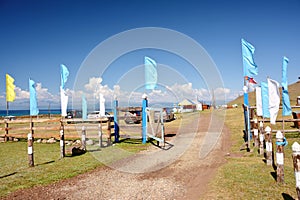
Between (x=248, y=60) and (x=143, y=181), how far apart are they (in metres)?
8.75

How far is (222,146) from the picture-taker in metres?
11.0

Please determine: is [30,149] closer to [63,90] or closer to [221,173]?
[221,173]

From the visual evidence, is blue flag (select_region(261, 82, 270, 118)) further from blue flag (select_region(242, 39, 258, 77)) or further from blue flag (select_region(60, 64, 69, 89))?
blue flag (select_region(60, 64, 69, 89))

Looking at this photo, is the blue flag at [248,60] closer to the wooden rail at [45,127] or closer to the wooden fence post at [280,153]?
the wooden fence post at [280,153]

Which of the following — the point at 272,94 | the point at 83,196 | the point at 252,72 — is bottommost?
the point at 83,196

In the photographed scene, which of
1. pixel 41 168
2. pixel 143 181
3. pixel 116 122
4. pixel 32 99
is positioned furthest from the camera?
pixel 32 99

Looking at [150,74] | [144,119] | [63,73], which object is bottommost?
[144,119]

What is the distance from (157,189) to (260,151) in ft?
15.7

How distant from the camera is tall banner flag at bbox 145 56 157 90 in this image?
13953mm

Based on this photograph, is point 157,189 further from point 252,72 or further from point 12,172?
point 252,72

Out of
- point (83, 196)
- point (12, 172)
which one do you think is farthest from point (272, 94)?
point (12, 172)

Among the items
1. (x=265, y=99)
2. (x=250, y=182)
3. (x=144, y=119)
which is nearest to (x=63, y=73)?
(x=144, y=119)

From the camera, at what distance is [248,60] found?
12.0 metres

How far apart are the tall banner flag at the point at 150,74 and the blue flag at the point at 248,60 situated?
4.91 meters
